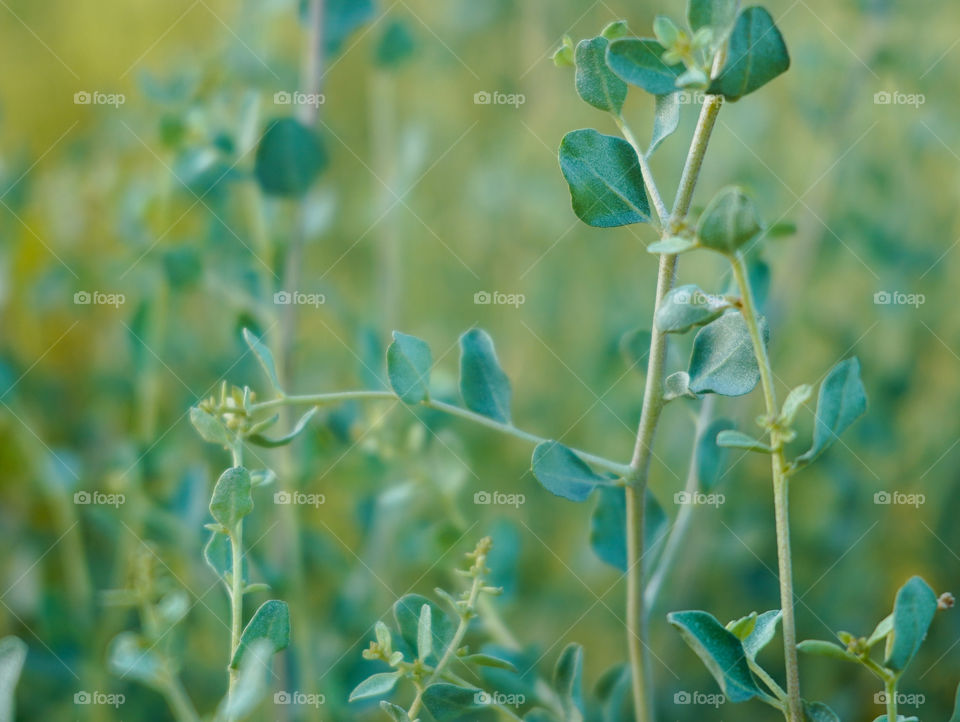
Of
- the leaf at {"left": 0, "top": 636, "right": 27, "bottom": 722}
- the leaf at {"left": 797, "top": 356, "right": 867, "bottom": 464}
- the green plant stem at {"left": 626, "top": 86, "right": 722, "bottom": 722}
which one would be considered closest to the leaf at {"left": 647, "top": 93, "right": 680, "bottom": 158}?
the green plant stem at {"left": 626, "top": 86, "right": 722, "bottom": 722}

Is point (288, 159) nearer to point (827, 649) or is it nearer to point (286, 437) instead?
point (286, 437)

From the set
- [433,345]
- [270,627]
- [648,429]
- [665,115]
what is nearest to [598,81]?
[665,115]

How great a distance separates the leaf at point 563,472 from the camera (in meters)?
0.40

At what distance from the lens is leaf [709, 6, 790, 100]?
1.10 feet

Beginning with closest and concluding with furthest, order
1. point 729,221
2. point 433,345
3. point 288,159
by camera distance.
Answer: point 729,221 < point 288,159 < point 433,345

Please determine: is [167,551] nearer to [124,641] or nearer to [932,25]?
[124,641]

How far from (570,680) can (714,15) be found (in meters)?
0.29

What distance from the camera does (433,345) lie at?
1203 mm

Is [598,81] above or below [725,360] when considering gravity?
above

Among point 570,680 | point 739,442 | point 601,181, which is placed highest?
point 601,181

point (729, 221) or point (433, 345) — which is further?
point (433, 345)

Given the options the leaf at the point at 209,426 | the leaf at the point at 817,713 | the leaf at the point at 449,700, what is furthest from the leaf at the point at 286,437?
the leaf at the point at 817,713

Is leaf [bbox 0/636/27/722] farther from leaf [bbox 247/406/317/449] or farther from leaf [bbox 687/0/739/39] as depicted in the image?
leaf [bbox 687/0/739/39]

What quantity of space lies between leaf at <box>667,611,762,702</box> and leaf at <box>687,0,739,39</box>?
0.68 feet
